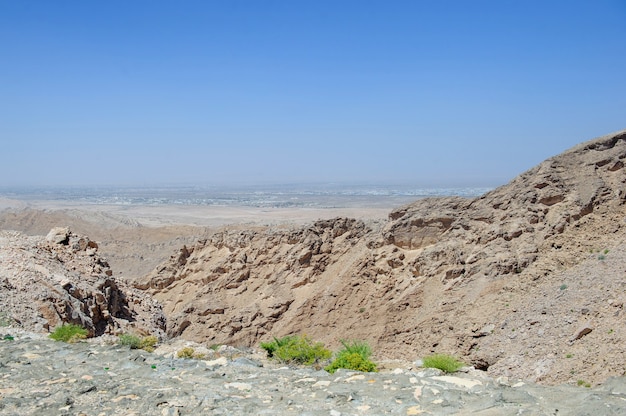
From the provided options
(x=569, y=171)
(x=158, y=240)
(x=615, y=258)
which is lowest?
(x=158, y=240)

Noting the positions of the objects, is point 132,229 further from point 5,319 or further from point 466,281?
point 5,319

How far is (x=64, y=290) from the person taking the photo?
1177 cm

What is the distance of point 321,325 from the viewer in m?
16.8

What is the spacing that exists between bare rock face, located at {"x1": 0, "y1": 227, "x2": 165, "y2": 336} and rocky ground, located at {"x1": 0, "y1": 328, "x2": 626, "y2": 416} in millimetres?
2623

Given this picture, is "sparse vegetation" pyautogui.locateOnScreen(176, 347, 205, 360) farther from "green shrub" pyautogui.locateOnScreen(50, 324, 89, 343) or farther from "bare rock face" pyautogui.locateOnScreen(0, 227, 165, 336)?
"bare rock face" pyautogui.locateOnScreen(0, 227, 165, 336)

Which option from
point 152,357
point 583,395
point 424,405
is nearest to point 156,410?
point 152,357

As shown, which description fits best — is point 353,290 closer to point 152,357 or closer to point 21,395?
point 152,357

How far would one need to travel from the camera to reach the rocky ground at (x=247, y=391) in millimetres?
5969

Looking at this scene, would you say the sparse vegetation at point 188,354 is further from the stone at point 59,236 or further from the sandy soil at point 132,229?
the sandy soil at point 132,229

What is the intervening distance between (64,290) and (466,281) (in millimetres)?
9894

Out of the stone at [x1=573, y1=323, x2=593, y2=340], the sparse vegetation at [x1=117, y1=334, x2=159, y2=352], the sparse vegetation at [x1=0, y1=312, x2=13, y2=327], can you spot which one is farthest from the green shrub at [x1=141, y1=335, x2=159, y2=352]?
the stone at [x1=573, y1=323, x2=593, y2=340]

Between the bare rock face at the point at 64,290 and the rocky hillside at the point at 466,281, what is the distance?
13.9ft

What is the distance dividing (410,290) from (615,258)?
18.1 feet

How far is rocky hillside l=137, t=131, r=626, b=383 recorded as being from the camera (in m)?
10.8
